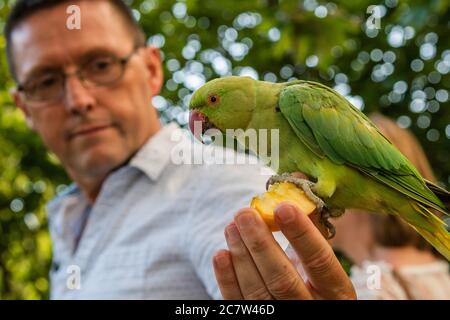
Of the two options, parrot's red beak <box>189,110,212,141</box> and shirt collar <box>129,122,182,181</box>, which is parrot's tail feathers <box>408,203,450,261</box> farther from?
shirt collar <box>129,122,182,181</box>

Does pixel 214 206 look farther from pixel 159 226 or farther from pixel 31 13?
pixel 31 13

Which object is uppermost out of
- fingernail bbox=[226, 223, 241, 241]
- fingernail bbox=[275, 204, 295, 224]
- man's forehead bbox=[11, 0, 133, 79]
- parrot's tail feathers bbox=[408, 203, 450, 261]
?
man's forehead bbox=[11, 0, 133, 79]

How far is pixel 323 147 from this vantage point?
1.08m

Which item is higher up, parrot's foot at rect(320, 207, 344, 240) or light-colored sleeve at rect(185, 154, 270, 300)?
parrot's foot at rect(320, 207, 344, 240)

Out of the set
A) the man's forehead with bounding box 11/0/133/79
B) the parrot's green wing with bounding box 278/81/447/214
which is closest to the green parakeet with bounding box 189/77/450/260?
the parrot's green wing with bounding box 278/81/447/214

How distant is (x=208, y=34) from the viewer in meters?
2.56

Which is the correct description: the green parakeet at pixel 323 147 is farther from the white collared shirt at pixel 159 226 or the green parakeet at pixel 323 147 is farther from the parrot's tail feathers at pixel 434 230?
the white collared shirt at pixel 159 226

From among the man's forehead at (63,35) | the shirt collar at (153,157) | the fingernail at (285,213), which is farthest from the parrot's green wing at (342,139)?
the man's forehead at (63,35)

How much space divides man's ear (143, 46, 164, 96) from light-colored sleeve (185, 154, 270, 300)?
650 mm

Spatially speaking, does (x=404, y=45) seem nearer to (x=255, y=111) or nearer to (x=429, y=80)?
(x=429, y=80)

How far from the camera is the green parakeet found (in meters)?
1.07

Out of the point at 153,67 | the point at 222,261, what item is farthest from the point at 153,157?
the point at 222,261
